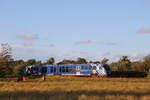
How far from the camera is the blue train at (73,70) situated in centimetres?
5647

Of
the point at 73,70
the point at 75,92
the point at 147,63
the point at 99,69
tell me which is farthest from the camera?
the point at 147,63

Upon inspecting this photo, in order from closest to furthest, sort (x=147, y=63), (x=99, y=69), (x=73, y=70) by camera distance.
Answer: (x=99, y=69)
(x=73, y=70)
(x=147, y=63)

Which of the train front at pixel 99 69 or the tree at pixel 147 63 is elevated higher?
the tree at pixel 147 63

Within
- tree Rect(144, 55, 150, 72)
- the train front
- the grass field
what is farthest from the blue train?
tree Rect(144, 55, 150, 72)

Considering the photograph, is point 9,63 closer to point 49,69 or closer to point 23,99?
point 49,69

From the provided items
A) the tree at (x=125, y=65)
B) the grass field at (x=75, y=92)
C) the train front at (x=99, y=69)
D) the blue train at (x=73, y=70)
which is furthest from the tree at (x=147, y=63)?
the grass field at (x=75, y=92)

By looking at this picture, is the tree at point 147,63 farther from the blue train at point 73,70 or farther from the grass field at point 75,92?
the grass field at point 75,92

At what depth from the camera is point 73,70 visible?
195ft

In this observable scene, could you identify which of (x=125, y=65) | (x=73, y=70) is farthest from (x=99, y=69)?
(x=125, y=65)

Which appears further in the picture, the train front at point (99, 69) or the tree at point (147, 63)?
the tree at point (147, 63)

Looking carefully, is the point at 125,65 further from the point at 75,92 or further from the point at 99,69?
the point at 75,92

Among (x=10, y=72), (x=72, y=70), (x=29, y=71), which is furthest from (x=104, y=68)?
(x=10, y=72)

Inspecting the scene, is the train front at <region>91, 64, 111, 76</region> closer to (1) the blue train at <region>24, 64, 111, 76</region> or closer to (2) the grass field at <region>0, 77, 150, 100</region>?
(1) the blue train at <region>24, 64, 111, 76</region>

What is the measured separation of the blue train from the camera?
185 ft
